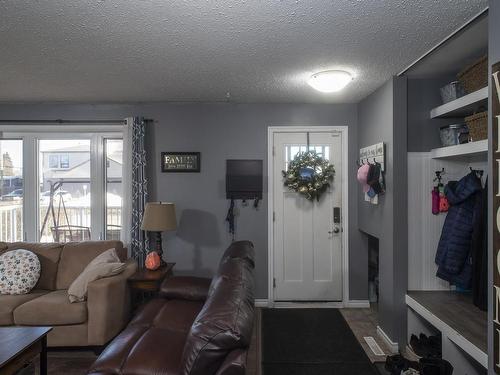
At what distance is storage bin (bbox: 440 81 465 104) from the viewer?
8.21 ft

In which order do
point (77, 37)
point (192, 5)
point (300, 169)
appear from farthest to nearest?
1. point (300, 169)
2. point (77, 37)
3. point (192, 5)

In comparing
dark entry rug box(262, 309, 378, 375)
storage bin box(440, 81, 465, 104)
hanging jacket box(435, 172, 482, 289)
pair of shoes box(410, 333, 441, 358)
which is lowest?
dark entry rug box(262, 309, 378, 375)

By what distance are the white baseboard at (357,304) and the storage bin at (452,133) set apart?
2.04 meters

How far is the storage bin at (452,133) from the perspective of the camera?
2488mm

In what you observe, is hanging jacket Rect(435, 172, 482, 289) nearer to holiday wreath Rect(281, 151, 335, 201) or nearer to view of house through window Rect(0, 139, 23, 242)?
holiday wreath Rect(281, 151, 335, 201)

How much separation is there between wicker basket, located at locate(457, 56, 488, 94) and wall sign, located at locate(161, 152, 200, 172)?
2661 mm

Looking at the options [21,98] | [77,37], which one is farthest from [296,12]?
[21,98]

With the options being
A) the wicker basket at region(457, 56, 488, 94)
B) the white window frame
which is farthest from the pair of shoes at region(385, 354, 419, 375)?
the white window frame

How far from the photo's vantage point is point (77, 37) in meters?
2.03

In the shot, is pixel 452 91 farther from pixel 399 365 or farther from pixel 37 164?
pixel 37 164

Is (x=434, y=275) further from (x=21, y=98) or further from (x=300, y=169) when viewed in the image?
(x=21, y=98)

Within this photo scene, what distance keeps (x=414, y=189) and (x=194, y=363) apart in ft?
7.70

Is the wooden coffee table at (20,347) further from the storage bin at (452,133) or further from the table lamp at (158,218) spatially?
the storage bin at (452,133)

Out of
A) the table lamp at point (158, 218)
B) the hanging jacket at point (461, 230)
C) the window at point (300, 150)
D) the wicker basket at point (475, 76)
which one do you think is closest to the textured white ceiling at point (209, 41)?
the wicker basket at point (475, 76)
